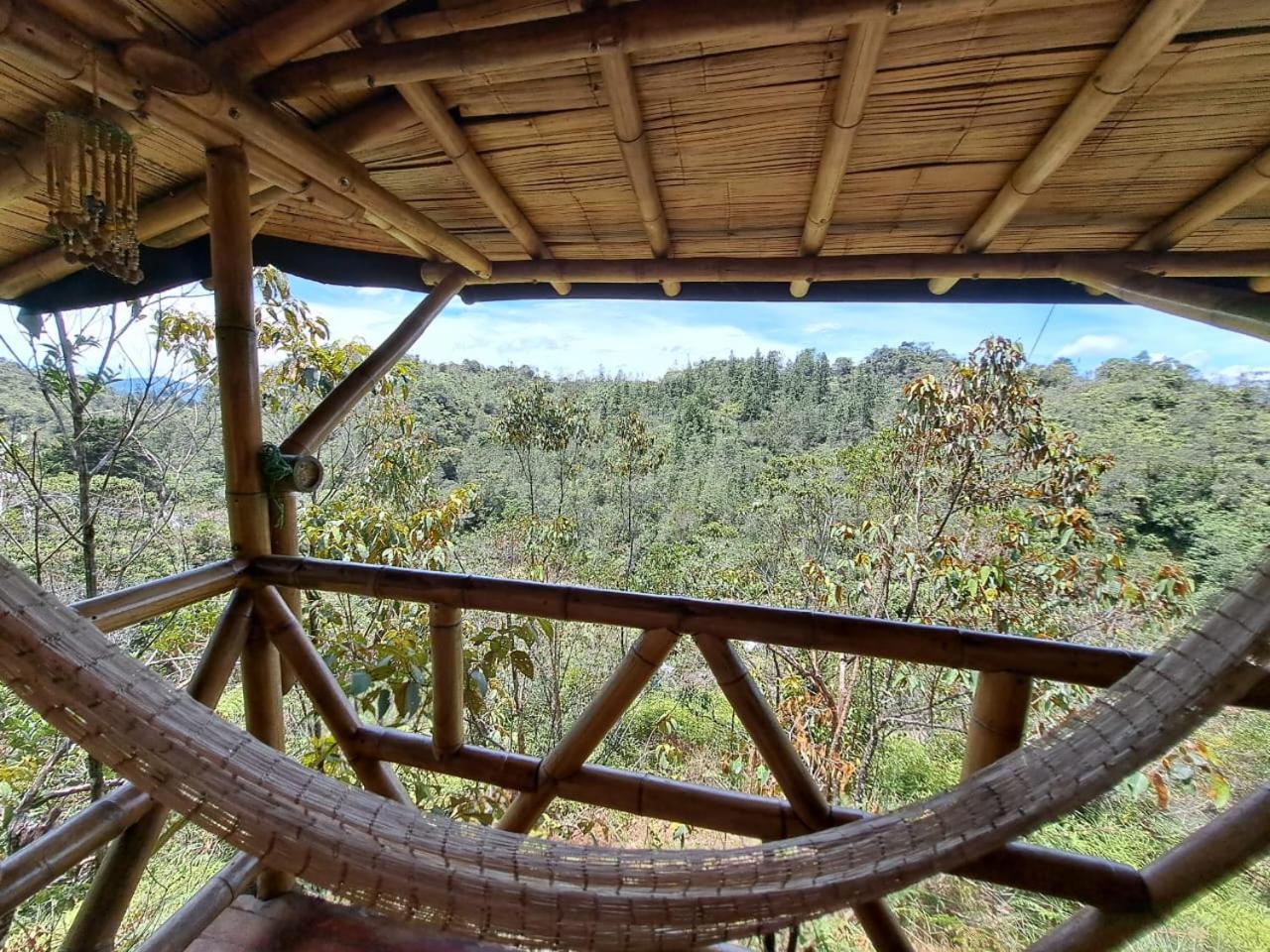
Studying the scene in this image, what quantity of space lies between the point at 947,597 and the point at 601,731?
259 cm

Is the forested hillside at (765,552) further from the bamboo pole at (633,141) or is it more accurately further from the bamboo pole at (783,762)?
the bamboo pole at (633,141)

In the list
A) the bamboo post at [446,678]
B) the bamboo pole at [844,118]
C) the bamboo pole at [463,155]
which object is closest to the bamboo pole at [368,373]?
the bamboo pole at [463,155]

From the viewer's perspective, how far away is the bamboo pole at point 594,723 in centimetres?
98

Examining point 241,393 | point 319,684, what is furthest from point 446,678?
point 241,393

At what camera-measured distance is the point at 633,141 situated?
123cm

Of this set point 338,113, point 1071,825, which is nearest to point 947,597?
point 1071,825

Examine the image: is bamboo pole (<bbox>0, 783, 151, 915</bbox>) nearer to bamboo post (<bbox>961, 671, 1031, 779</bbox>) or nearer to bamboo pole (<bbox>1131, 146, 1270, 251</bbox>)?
bamboo post (<bbox>961, 671, 1031, 779</bbox>)

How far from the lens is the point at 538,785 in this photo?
3.59 feet

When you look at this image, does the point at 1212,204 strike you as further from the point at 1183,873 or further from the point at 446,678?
the point at 446,678

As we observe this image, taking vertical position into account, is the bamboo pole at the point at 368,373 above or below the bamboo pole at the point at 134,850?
above

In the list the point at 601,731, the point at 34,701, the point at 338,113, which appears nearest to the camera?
the point at 34,701

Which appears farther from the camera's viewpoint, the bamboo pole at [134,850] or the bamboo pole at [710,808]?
the bamboo pole at [134,850]

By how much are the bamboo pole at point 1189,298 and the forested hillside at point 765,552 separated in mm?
1105

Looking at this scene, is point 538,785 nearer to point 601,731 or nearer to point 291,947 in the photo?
point 601,731
